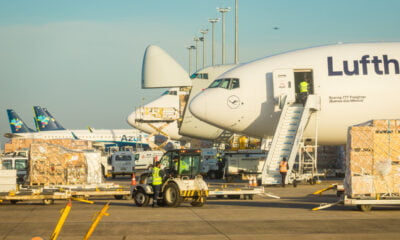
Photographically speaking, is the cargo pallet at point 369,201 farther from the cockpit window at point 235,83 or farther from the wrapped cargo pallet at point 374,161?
the cockpit window at point 235,83

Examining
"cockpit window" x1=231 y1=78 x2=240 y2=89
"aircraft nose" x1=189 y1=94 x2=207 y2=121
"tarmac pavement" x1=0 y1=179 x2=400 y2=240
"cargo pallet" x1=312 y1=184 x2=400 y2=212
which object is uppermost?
"cockpit window" x1=231 y1=78 x2=240 y2=89

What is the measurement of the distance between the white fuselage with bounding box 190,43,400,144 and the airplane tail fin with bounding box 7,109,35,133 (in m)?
91.4

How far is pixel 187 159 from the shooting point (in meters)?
23.3

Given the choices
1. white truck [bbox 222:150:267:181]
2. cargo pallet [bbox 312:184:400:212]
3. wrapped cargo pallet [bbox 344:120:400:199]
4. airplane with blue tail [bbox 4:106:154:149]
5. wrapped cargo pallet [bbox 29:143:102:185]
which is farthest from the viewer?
airplane with blue tail [bbox 4:106:154:149]

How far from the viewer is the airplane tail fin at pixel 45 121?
127 m

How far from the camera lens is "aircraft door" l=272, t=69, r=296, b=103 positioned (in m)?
32.5

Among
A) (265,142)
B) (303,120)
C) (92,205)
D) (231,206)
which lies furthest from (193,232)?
(265,142)

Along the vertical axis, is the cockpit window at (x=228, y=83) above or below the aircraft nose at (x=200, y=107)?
above

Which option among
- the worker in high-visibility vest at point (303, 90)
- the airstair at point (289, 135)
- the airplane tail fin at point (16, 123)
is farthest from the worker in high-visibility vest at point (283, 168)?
the airplane tail fin at point (16, 123)

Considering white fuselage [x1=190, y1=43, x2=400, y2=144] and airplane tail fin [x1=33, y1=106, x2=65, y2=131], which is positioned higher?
airplane tail fin [x1=33, y1=106, x2=65, y2=131]

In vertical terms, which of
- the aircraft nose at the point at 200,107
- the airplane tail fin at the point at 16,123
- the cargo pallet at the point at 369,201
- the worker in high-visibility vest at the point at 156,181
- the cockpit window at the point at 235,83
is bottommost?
the cargo pallet at the point at 369,201

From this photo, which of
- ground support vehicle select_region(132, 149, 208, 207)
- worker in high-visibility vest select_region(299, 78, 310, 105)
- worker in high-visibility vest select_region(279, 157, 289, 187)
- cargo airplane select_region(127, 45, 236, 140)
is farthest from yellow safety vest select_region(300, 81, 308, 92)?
ground support vehicle select_region(132, 149, 208, 207)

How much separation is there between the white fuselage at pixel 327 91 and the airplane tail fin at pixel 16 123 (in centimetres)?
9139

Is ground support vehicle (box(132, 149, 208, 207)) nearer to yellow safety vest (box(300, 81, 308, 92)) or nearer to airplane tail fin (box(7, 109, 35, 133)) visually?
yellow safety vest (box(300, 81, 308, 92))
